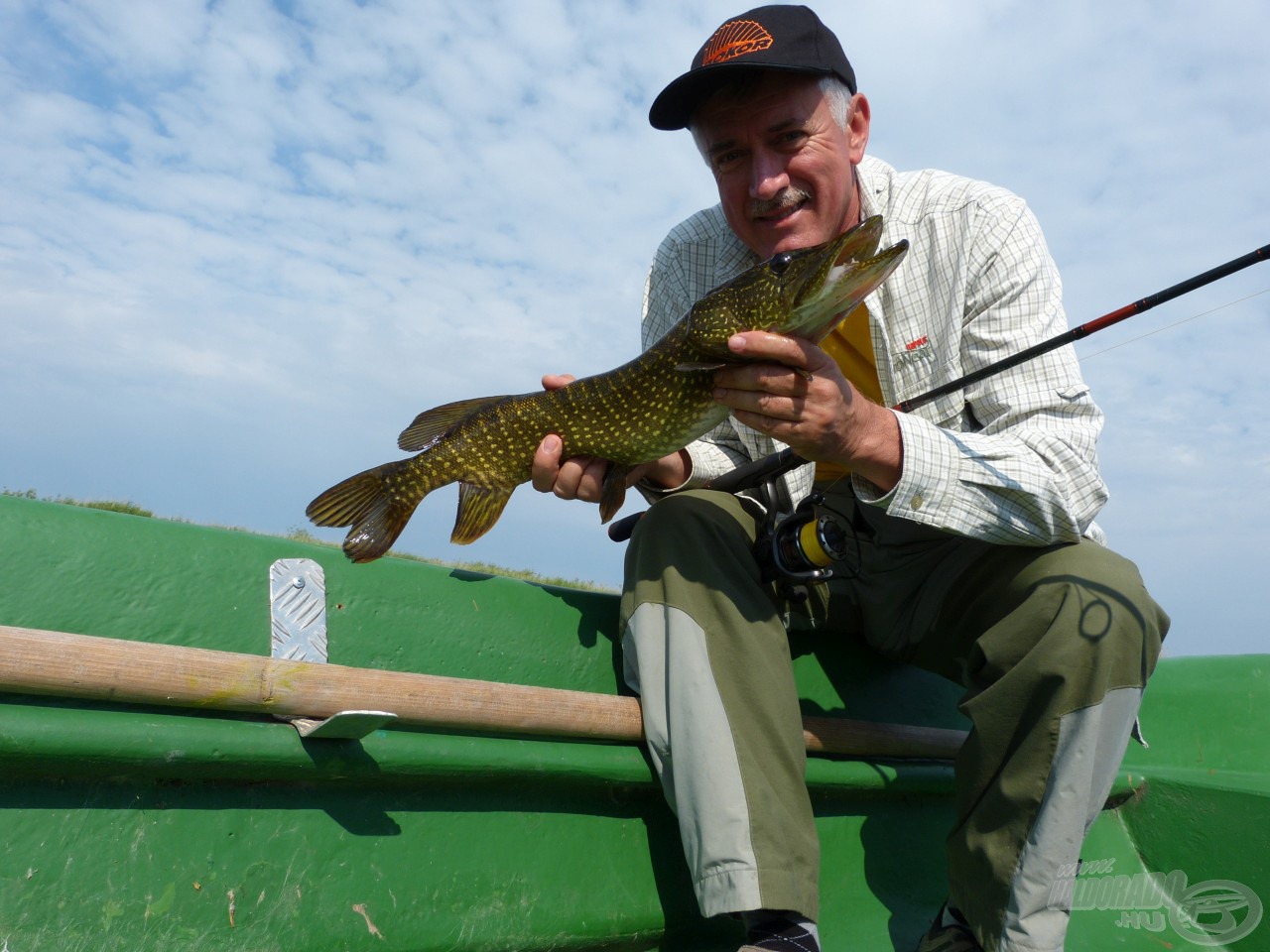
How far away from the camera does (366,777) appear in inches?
→ 79.9

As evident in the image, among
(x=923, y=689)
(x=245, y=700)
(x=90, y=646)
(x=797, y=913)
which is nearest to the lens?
(x=90, y=646)

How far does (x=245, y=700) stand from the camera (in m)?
1.82

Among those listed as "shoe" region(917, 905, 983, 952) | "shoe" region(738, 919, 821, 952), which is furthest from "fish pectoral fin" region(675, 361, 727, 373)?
"shoe" region(917, 905, 983, 952)

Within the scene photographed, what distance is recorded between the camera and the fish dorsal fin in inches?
113

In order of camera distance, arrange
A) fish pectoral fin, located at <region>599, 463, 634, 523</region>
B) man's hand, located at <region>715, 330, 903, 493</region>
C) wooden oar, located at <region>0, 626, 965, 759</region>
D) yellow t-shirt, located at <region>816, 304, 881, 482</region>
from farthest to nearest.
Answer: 1. yellow t-shirt, located at <region>816, 304, 881, 482</region>
2. fish pectoral fin, located at <region>599, 463, 634, 523</region>
3. man's hand, located at <region>715, 330, 903, 493</region>
4. wooden oar, located at <region>0, 626, 965, 759</region>

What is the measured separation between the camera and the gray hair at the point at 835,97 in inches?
112

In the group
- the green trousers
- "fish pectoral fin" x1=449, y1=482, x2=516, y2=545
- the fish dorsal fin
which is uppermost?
the fish dorsal fin

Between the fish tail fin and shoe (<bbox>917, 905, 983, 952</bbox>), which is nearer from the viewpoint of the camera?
shoe (<bbox>917, 905, 983, 952</bbox>)

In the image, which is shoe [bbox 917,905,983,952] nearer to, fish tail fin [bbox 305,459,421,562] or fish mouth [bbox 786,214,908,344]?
fish mouth [bbox 786,214,908,344]

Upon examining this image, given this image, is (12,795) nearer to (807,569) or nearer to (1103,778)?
(807,569)

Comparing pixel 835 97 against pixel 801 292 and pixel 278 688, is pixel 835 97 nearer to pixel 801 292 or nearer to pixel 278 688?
pixel 801 292

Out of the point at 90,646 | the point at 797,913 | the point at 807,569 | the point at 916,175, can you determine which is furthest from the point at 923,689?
the point at 90,646

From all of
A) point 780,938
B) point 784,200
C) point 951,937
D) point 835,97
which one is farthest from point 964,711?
point 835,97

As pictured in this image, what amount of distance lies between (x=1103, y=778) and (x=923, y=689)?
1.20 meters
